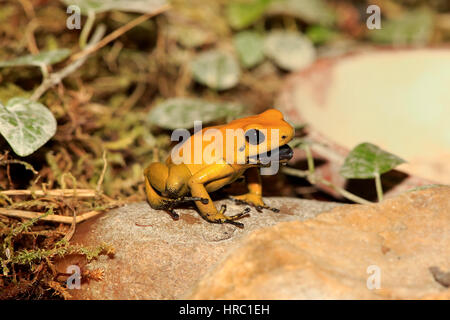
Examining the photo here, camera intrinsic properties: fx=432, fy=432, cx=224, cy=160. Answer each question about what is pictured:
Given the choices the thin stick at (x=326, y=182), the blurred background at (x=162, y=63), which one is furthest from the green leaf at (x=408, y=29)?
the thin stick at (x=326, y=182)

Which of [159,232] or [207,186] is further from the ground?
[207,186]

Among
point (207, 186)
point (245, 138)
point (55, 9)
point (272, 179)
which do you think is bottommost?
point (272, 179)

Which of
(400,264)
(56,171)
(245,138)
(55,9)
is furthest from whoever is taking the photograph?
(55,9)

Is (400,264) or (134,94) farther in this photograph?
(134,94)

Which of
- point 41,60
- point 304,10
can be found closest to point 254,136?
point 41,60

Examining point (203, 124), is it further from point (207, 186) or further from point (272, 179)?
point (207, 186)

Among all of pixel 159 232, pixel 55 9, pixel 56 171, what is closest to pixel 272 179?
pixel 159 232

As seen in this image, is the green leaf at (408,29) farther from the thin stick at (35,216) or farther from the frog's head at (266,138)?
the thin stick at (35,216)

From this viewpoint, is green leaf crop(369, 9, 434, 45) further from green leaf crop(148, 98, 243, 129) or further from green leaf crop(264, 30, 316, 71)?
green leaf crop(148, 98, 243, 129)
